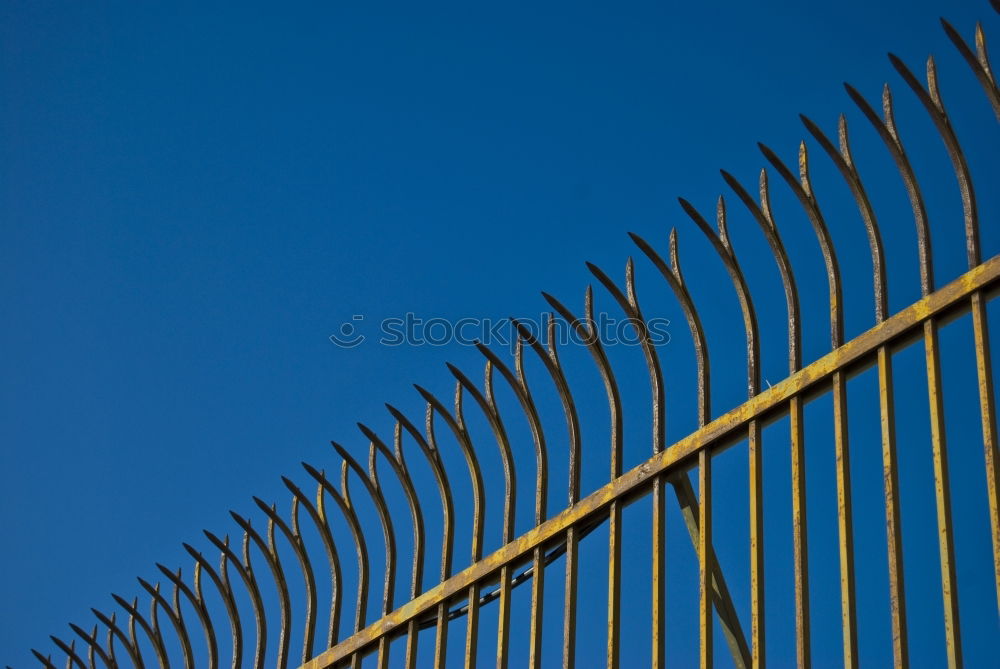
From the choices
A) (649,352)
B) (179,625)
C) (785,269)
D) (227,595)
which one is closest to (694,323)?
(649,352)

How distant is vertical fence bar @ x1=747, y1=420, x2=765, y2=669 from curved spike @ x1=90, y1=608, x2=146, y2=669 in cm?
233

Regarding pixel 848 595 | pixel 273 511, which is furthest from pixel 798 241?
pixel 848 595

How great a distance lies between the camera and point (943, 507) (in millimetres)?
2389

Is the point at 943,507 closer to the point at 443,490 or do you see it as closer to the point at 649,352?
the point at 649,352

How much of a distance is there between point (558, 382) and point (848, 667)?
97 cm

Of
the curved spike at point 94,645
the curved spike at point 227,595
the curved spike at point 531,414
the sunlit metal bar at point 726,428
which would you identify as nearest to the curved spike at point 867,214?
the sunlit metal bar at point 726,428

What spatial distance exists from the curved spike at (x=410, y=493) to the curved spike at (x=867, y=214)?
1.22 meters

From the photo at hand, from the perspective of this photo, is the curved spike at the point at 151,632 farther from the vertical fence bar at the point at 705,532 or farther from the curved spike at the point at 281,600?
the vertical fence bar at the point at 705,532

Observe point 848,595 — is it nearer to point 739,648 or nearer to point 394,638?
point 739,648

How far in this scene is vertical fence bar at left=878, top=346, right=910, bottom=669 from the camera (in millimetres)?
2363

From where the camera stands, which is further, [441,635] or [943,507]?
[441,635]

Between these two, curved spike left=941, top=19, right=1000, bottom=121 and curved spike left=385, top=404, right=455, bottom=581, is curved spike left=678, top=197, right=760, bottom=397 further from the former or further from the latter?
curved spike left=385, top=404, right=455, bottom=581

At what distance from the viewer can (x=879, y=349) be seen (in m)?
2.58

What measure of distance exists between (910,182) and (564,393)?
34.7 inches
